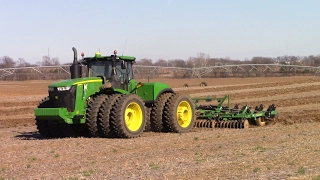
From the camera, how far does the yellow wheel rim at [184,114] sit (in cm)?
1505

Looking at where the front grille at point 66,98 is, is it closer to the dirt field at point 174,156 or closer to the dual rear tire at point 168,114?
the dirt field at point 174,156

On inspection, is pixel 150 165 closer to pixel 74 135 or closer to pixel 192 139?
pixel 192 139

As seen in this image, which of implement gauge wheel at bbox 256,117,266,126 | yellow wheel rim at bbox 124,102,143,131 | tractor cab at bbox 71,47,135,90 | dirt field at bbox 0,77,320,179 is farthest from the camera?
implement gauge wheel at bbox 256,117,266,126

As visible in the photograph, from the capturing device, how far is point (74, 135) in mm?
13844

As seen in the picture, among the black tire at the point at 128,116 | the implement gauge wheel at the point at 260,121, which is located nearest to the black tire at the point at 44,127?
the black tire at the point at 128,116

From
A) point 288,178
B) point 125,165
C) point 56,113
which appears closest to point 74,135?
point 56,113

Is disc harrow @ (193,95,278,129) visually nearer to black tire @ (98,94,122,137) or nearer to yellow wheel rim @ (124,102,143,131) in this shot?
yellow wheel rim @ (124,102,143,131)

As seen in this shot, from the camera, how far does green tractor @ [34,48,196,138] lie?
41.2 feet

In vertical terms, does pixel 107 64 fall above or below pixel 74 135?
above

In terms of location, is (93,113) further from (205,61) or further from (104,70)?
(205,61)

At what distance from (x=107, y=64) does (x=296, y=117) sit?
829 cm

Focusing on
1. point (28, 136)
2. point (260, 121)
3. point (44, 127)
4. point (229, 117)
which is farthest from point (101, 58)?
point (260, 121)

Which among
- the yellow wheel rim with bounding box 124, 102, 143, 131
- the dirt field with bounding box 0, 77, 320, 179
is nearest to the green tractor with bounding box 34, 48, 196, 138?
the yellow wheel rim with bounding box 124, 102, 143, 131

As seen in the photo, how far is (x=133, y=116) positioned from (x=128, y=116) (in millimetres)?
180
